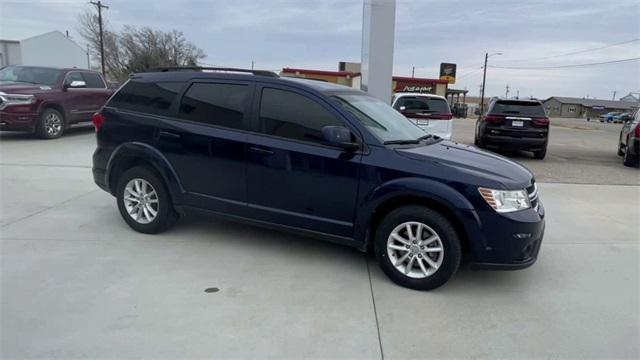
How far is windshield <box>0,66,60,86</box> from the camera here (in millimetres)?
11938

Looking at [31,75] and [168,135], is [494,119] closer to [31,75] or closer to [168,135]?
[168,135]

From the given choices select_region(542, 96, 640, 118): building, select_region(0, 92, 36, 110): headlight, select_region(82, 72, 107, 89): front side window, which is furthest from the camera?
select_region(542, 96, 640, 118): building

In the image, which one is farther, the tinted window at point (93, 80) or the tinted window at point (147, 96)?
the tinted window at point (93, 80)

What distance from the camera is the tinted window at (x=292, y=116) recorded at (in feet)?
13.8

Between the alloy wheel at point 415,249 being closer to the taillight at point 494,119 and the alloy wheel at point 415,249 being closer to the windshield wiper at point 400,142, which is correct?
the windshield wiper at point 400,142

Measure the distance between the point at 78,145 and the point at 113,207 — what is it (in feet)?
21.1

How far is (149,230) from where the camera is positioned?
16.3 feet

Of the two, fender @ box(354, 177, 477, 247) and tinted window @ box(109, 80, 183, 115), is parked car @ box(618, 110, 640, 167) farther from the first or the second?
tinted window @ box(109, 80, 183, 115)

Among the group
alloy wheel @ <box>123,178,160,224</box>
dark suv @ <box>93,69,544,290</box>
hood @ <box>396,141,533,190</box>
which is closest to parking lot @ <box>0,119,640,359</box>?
alloy wheel @ <box>123,178,160,224</box>

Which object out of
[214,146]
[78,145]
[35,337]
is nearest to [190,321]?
[35,337]

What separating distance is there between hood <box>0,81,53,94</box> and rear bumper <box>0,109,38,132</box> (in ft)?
1.73

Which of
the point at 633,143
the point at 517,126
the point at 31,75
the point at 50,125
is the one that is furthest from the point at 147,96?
the point at 633,143

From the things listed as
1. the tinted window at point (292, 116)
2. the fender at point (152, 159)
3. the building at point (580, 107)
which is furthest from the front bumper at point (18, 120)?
the building at point (580, 107)

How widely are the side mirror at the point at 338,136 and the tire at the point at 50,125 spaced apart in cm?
1045
